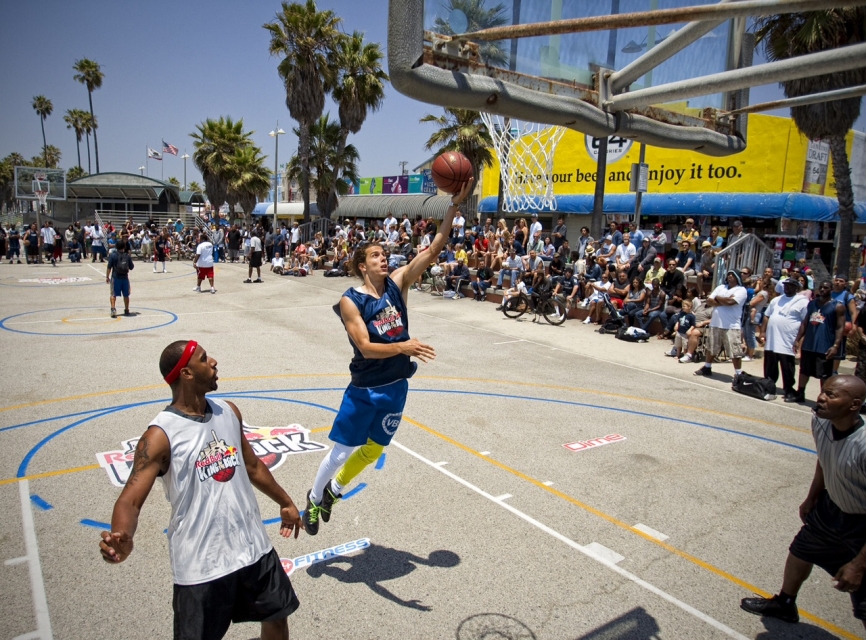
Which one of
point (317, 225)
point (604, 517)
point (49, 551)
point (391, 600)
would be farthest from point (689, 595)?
point (317, 225)

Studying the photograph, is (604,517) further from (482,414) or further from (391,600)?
(482,414)

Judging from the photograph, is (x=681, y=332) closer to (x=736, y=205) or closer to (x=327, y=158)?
(x=736, y=205)

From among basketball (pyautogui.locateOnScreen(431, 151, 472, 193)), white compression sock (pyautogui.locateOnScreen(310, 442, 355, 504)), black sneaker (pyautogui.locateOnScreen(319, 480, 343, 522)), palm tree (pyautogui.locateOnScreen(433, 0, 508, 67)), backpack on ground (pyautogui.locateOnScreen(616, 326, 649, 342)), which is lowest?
backpack on ground (pyautogui.locateOnScreen(616, 326, 649, 342))

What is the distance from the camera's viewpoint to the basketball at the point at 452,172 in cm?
520

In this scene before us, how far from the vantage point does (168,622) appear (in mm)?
3504

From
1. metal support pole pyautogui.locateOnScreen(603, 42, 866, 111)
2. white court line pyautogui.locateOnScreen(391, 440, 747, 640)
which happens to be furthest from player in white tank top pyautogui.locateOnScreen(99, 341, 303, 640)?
metal support pole pyautogui.locateOnScreen(603, 42, 866, 111)

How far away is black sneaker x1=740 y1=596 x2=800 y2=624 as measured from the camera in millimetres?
3674

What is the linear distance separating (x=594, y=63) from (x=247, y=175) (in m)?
37.0

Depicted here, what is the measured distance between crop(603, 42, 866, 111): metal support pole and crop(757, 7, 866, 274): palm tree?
12.2m

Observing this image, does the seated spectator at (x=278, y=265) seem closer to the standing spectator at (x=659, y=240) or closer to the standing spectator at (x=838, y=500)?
the standing spectator at (x=659, y=240)

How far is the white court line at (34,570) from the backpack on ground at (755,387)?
9367 mm

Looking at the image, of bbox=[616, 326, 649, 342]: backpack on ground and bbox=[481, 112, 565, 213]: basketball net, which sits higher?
bbox=[481, 112, 565, 213]: basketball net

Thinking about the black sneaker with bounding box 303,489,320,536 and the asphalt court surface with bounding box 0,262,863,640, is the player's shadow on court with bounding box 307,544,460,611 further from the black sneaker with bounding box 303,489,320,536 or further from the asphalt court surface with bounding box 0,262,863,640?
the black sneaker with bounding box 303,489,320,536

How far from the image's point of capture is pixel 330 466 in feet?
13.9
